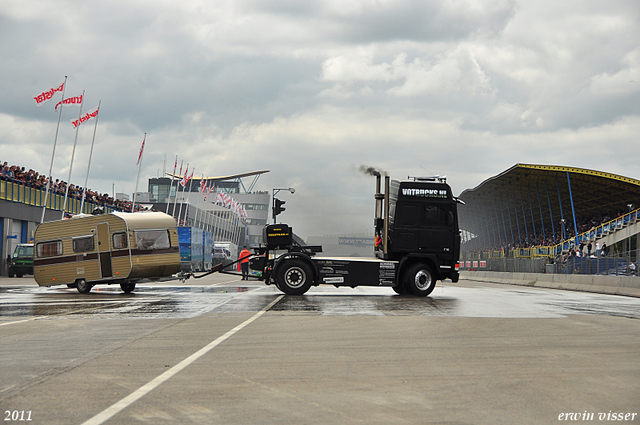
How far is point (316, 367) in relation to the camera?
7.66m

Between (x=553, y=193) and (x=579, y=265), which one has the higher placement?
(x=553, y=193)

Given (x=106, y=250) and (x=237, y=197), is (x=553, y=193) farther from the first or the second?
(x=237, y=197)

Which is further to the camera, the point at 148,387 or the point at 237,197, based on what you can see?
the point at 237,197

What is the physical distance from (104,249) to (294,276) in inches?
252

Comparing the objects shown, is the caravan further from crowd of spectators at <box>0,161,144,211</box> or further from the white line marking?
crowd of spectators at <box>0,161,144,211</box>

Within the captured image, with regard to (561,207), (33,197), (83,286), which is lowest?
(83,286)

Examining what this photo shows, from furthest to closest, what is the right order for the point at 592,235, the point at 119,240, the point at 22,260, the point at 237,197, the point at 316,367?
1. the point at 237,197
2. the point at 592,235
3. the point at 22,260
4. the point at 119,240
5. the point at 316,367

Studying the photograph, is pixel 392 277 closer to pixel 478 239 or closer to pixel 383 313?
pixel 383 313

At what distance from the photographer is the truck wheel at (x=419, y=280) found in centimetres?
1989

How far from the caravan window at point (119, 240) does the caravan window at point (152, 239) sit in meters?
0.40

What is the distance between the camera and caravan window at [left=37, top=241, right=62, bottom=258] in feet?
73.5

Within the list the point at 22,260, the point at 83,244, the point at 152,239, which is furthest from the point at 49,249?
the point at 22,260

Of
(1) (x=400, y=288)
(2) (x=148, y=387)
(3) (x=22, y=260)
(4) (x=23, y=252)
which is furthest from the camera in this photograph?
(4) (x=23, y=252)

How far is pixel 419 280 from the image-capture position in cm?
1998
